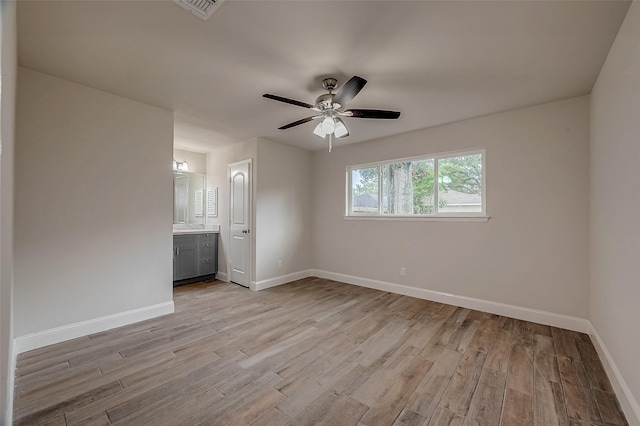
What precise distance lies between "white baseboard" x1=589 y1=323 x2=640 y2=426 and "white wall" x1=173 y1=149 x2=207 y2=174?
6.11 metres

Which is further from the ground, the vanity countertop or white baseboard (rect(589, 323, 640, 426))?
the vanity countertop

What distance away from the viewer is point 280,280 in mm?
4773

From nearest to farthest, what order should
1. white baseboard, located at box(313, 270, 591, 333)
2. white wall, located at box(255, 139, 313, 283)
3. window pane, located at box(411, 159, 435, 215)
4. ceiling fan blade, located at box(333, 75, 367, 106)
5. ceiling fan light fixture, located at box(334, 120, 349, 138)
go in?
ceiling fan blade, located at box(333, 75, 367, 106) → ceiling fan light fixture, located at box(334, 120, 349, 138) → white baseboard, located at box(313, 270, 591, 333) → window pane, located at box(411, 159, 435, 215) → white wall, located at box(255, 139, 313, 283)

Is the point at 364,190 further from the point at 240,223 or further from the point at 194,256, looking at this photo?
the point at 194,256

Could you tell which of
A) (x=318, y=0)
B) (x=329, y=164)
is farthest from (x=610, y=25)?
(x=329, y=164)

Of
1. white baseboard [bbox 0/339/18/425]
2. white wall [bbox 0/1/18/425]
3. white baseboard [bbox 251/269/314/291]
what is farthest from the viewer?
white baseboard [bbox 251/269/314/291]

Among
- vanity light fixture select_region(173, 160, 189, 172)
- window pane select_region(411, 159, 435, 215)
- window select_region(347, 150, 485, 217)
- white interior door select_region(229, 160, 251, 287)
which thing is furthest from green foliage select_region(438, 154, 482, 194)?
vanity light fixture select_region(173, 160, 189, 172)

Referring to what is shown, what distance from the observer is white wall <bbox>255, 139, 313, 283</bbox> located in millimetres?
4500

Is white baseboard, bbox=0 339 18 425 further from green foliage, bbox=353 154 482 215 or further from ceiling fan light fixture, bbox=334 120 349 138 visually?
green foliage, bbox=353 154 482 215

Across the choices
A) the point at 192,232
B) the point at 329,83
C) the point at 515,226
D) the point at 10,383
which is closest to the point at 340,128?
the point at 329,83

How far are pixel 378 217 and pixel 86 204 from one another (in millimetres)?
3813

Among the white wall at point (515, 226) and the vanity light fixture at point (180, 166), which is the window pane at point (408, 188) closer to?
the white wall at point (515, 226)

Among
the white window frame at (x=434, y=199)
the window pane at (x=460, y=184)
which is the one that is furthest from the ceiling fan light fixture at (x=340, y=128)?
the window pane at (x=460, y=184)

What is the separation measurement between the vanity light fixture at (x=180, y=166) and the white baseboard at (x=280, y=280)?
2.60m
